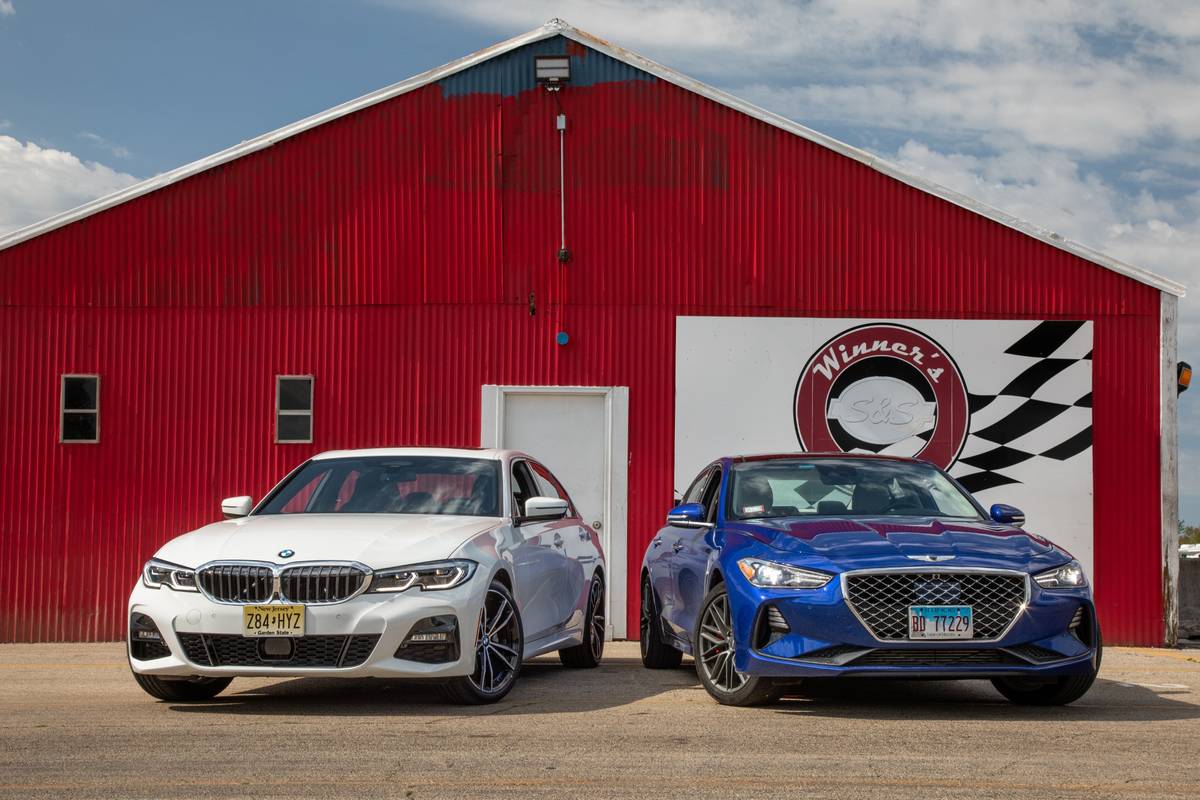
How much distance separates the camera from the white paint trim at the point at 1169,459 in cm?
1559

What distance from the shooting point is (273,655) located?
26.2ft

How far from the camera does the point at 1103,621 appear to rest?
51.2 ft

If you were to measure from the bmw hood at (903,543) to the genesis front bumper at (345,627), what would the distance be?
5.88 ft

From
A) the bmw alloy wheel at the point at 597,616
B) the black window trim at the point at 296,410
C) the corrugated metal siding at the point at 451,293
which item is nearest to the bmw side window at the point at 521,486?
the bmw alloy wheel at the point at 597,616

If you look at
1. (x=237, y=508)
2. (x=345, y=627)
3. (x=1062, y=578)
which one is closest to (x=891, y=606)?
(x=1062, y=578)

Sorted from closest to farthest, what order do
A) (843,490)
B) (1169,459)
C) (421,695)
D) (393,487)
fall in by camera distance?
(421,695) → (843,490) → (393,487) → (1169,459)

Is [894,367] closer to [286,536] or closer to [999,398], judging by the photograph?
[999,398]

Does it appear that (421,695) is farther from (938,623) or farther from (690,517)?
(938,623)

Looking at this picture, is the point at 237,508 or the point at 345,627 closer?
the point at 345,627

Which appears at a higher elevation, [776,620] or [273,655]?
[776,620]

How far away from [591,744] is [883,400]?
9.43 metres

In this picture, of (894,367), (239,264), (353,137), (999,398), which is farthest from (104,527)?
(999,398)

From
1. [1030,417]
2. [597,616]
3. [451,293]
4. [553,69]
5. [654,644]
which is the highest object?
[553,69]

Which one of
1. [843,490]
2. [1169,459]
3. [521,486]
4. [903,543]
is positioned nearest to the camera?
[903,543]
